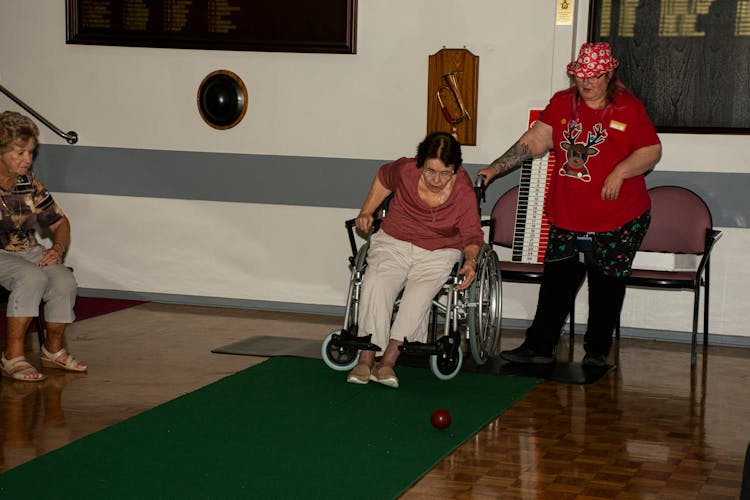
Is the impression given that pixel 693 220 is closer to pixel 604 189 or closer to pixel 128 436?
pixel 604 189

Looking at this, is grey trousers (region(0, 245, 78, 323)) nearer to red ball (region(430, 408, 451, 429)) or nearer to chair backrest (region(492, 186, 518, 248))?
red ball (region(430, 408, 451, 429))


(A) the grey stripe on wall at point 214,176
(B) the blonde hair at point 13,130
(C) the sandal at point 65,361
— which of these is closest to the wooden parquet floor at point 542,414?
(C) the sandal at point 65,361

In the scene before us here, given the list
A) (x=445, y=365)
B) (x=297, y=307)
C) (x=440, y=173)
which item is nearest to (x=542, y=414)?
(x=445, y=365)

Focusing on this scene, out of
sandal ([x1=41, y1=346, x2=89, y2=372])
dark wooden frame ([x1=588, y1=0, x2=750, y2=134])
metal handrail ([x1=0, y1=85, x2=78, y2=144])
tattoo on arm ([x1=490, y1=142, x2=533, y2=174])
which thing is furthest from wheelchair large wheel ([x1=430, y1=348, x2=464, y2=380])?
metal handrail ([x1=0, y1=85, x2=78, y2=144])

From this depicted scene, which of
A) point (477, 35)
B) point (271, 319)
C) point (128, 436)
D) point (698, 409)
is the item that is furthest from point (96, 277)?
point (698, 409)

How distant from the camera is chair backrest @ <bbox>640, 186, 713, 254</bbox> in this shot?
5.41 meters

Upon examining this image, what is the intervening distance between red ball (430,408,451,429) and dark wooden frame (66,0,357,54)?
281cm

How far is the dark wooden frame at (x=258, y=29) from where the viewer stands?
6023 millimetres

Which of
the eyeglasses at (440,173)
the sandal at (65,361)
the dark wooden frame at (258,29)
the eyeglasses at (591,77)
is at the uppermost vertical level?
the dark wooden frame at (258,29)

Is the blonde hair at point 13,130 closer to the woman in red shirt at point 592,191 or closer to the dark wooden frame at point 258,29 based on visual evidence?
the woman in red shirt at point 592,191

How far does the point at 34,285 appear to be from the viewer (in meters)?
4.34

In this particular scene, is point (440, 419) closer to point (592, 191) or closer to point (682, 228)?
point (592, 191)

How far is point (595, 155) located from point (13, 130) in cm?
241

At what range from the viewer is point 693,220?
5430mm
